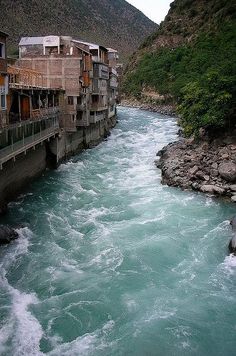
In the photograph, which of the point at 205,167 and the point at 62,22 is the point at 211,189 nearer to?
the point at 205,167

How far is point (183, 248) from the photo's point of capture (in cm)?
1817

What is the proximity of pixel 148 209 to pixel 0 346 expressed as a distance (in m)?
12.7

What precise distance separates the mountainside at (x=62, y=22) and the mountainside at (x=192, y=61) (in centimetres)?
3934

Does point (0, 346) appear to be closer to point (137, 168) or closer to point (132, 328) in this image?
point (132, 328)

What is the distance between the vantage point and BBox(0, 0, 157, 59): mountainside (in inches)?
5069

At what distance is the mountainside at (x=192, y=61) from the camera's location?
1260 inches

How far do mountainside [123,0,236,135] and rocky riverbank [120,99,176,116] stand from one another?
5.94 ft

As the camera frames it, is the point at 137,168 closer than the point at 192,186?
No

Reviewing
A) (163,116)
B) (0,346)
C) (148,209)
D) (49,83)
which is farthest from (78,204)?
(163,116)

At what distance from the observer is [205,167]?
27031 millimetres

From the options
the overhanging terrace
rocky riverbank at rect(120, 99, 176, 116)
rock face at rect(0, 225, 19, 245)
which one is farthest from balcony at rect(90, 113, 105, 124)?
rocky riverbank at rect(120, 99, 176, 116)

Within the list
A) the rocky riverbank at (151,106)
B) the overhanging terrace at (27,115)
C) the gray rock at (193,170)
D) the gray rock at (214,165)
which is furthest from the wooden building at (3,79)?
the rocky riverbank at (151,106)

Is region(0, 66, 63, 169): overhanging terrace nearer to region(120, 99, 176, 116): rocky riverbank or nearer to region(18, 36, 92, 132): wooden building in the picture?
region(18, 36, 92, 132): wooden building

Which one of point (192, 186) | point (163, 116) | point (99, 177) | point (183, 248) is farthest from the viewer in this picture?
point (163, 116)
